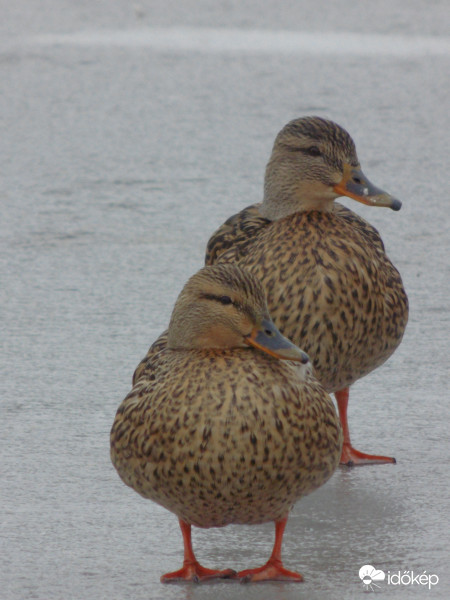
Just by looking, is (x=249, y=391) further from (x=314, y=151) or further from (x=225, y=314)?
(x=314, y=151)

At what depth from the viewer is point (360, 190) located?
3908mm

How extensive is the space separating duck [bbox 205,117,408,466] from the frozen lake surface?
0.36 meters

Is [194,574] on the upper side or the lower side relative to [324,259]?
lower

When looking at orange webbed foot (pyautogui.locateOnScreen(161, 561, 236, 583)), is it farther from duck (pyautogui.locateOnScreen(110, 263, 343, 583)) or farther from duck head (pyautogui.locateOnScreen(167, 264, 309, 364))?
duck head (pyautogui.locateOnScreen(167, 264, 309, 364))

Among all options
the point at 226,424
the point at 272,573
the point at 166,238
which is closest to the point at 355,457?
the point at 272,573

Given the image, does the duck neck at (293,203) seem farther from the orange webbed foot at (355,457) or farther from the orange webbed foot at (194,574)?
the orange webbed foot at (194,574)

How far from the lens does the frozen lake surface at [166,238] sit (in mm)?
3328

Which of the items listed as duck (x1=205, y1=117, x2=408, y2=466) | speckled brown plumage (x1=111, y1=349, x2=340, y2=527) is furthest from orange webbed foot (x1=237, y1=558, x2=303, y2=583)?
duck (x1=205, y1=117, x2=408, y2=466)

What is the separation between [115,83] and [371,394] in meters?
5.21

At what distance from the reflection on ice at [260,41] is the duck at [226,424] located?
6688mm

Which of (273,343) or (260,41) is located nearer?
(273,343)

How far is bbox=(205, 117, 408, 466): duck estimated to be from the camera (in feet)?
12.2

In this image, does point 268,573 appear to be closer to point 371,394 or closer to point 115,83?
point 371,394

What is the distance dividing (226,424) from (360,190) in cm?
115
